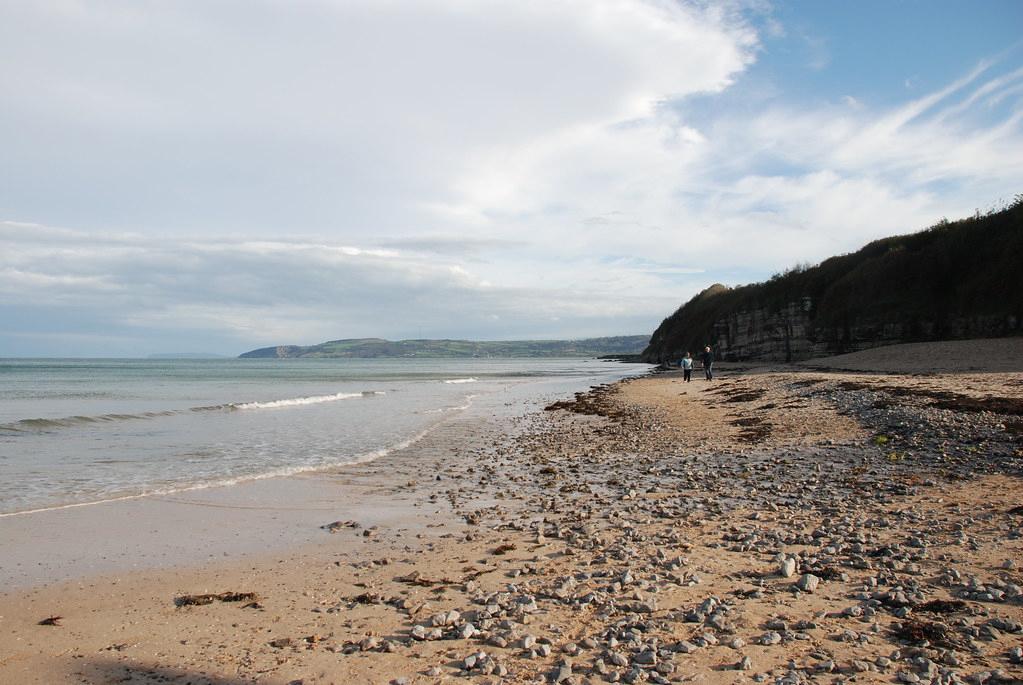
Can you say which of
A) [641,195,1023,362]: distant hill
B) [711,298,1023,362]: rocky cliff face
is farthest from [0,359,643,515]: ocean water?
[641,195,1023,362]: distant hill

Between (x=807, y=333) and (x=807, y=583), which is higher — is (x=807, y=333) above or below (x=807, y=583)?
above

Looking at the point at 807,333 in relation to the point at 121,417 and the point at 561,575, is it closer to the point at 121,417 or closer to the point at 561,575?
the point at 121,417

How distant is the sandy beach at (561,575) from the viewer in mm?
4508

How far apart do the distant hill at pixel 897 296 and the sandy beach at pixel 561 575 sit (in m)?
30.0

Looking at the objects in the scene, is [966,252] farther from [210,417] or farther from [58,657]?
[58,657]

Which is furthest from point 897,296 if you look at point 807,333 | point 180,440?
point 180,440

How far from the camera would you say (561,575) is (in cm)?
631

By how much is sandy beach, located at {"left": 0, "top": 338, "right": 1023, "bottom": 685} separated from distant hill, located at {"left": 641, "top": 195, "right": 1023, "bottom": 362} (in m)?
30.0

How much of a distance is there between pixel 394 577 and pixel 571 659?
8.59 feet

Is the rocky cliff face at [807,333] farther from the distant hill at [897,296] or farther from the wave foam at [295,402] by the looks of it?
the wave foam at [295,402]

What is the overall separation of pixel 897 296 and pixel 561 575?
45.8m

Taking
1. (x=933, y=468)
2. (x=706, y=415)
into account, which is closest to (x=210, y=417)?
(x=706, y=415)

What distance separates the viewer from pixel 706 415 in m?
21.2

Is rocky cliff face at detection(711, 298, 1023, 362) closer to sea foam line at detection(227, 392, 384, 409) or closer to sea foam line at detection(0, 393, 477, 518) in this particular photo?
sea foam line at detection(227, 392, 384, 409)
